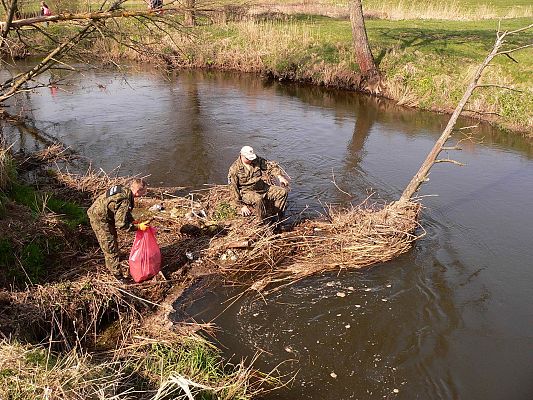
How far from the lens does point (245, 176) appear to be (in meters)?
8.22

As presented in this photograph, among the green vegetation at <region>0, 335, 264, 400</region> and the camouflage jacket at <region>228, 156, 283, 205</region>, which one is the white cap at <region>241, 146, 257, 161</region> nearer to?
the camouflage jacket at <region>228, 156, 283, 205</region>

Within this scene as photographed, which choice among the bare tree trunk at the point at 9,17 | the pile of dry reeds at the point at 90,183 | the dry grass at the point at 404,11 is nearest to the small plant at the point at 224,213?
the pile of dry reeds at the point at 90,183

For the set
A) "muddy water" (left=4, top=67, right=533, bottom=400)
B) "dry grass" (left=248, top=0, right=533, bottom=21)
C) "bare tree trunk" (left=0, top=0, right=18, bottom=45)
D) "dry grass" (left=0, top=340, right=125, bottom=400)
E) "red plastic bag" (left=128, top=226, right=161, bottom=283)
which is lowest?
"muddy water" (left=4, top=67, right=533, bottom=400)

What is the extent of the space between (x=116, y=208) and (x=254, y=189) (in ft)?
9.18

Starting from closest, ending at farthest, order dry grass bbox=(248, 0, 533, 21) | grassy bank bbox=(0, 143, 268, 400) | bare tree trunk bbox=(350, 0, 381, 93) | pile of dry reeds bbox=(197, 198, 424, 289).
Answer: grassy bank bbox=(0, 143, 268, 400), pile of dry reeds bbox=(197, 198, 424, 289), bare tree trunk bbox=(350, 0, 381, 93), dry grass bbox=(248, 0, 533, 21)

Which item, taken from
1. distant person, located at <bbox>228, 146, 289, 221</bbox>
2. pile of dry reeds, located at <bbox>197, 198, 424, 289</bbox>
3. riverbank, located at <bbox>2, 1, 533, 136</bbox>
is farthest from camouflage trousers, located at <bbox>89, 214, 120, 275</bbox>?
riverbank, located at <bbox>2, 1, 533, 136</bbox>

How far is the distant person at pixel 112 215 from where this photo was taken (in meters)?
6.25

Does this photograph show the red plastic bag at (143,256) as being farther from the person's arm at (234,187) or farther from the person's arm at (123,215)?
the person's arm at (234,187)

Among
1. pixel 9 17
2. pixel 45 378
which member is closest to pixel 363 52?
pixel 9 17

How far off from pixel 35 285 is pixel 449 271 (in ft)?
20.7

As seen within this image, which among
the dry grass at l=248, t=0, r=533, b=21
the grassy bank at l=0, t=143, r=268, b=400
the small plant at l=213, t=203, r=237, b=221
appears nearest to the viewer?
the grassy bank at l=0, t=143, r=268, b=400

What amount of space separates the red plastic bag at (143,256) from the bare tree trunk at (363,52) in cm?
1358

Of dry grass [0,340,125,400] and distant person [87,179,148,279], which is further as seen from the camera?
distant person [87,179,148,279]

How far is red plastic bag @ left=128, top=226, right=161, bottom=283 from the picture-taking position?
6449 millimetres
